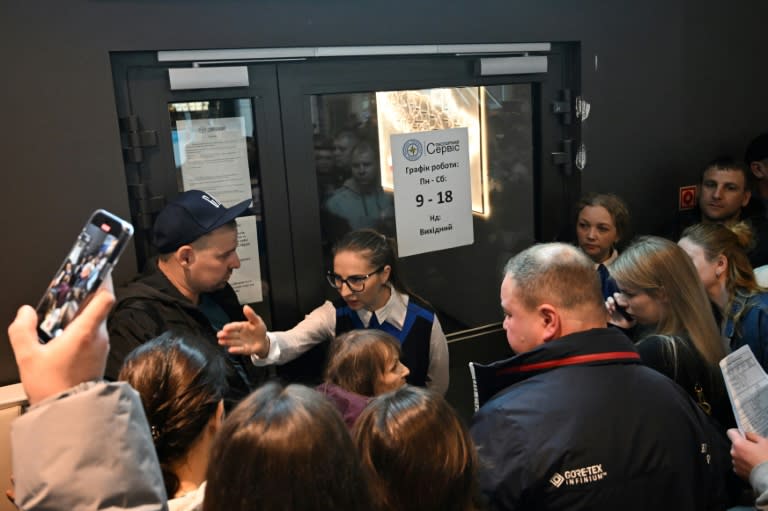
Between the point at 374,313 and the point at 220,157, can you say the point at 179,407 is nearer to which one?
the point at 374,313

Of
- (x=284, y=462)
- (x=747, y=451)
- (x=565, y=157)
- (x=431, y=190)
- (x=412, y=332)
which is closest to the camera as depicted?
(x=284, y=462)

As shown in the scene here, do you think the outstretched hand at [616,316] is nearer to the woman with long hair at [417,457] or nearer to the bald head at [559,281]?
the bald head at [559,281]

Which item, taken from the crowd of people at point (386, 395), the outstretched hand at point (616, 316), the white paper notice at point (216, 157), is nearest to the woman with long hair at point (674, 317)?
the crowd of people at point (386, 395)

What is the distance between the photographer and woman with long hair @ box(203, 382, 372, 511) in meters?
0.84

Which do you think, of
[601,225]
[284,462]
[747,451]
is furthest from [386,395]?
[601,225]

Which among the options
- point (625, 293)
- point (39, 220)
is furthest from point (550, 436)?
point (39, 220)

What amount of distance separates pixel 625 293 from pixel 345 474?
133 centimetres

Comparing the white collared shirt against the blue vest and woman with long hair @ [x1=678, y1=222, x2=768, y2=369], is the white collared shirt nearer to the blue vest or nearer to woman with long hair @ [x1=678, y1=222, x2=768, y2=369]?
the blue vest

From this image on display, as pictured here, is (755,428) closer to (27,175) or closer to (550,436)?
(550,436)

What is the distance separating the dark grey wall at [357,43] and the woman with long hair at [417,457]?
1.29 meters

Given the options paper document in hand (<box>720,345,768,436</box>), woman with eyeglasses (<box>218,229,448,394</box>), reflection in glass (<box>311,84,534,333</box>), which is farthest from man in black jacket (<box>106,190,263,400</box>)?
paper document in hand (<box>720,345,768,436</box>)

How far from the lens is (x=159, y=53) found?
2033mm

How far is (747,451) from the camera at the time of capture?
1.52 m

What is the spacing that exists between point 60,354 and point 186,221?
110 centimetres
